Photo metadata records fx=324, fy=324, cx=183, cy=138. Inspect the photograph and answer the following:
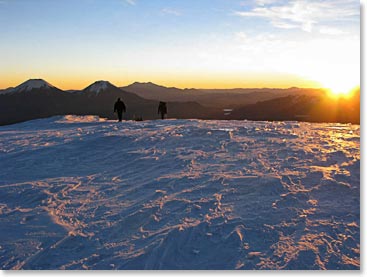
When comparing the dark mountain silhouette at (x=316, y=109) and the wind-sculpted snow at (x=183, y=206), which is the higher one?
the dark mountain silhouette at (x=316, y=109)

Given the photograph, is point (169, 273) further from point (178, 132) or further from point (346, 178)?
point (178, 132)

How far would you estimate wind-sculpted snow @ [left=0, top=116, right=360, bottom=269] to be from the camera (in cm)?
486

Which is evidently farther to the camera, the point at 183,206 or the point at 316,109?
the point at 316,109

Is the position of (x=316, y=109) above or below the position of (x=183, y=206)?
above

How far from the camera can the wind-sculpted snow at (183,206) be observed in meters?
4.86

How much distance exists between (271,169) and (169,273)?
15.5ft

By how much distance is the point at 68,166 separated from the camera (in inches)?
385

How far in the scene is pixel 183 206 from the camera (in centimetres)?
648

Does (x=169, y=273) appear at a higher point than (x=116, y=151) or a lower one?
lower

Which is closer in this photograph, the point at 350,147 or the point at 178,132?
the point at 350,147

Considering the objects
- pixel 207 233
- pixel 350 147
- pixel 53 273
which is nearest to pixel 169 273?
pixel 207 233

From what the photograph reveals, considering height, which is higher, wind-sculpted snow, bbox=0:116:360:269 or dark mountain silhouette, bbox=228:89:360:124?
dark mountain silhouette, bbox=228:89:360:124

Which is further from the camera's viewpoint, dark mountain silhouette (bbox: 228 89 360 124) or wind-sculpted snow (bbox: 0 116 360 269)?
dark mountain silhouette (bbox: 228 89 360 124)

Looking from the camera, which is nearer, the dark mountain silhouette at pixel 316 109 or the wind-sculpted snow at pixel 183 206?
the wind-sculpted snow at pixel 183 206
